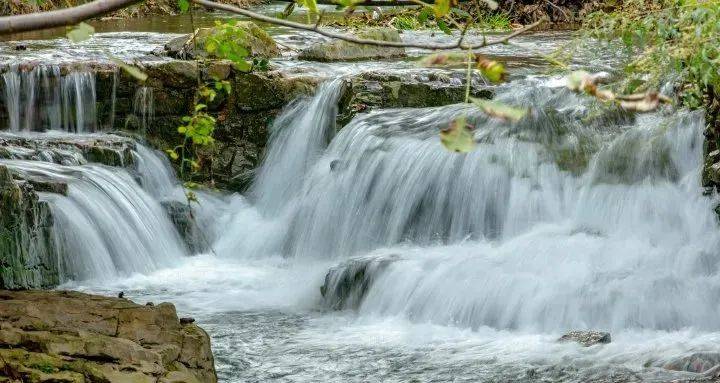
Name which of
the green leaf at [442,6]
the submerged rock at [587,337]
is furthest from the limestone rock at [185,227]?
the green leaf at [442,6]

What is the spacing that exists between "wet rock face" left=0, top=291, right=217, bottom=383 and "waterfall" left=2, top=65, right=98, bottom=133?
16.2 feet

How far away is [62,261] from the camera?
24.4ft

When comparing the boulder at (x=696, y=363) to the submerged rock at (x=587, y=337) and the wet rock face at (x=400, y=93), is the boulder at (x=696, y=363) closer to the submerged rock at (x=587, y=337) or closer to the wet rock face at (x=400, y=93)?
the submerged rock at (x=587, y=337)

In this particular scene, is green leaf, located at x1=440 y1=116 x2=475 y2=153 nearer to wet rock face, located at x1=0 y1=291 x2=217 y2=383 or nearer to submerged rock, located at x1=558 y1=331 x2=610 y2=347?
wet rock face, located at x1=0 y1=291 x2=217 y2=383

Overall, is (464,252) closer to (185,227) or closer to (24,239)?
(185,227)

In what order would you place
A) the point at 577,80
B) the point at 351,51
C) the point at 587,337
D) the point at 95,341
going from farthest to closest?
the point at 351,51 < the point at 587,337 < the point at 95,341 < the point at 577,80

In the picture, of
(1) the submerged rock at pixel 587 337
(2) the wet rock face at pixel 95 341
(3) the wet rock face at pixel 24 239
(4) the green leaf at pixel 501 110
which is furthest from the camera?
(3) the wet rock face at pixel 24 239

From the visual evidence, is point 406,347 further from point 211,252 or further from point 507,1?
point 507,1

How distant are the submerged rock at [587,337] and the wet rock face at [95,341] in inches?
80.9

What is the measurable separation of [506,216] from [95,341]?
155 inches

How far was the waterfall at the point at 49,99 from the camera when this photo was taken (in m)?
9.66

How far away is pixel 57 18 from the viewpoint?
1562 mm

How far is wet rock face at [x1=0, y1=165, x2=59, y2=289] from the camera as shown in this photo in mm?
6598

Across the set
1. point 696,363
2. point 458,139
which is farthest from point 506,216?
point 458,139
